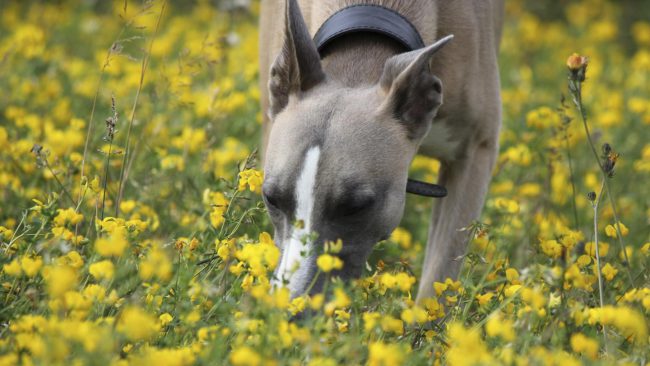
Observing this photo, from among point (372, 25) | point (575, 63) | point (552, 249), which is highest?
point (372, 25)

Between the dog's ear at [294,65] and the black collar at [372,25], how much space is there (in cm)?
23

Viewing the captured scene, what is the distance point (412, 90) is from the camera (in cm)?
334

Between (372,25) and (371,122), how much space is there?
46 cm

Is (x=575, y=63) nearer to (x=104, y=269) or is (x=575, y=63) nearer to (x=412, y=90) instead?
(x=412, y=90)

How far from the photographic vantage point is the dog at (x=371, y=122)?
10.2ft

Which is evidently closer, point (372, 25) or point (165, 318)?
point (165, 318)

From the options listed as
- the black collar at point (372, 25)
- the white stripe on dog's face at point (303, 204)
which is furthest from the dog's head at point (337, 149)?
the black collar at point (372, 25)

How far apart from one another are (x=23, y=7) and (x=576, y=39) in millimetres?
5000

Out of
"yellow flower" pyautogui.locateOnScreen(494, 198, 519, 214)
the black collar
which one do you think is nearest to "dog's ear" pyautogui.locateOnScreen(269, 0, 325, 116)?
the black collar

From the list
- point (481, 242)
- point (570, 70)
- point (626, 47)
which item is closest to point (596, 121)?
point (481, 242)

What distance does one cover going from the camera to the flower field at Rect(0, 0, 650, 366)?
2410 millimetres

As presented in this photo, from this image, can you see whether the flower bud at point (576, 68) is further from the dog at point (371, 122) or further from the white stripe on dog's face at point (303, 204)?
the white stripe on dog's face at point (303, 204)

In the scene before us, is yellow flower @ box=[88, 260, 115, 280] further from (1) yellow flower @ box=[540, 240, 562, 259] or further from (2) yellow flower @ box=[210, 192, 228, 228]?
(1) yellow flower @ box=[540, 240, 562, 259]

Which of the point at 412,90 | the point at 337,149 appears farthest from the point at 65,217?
the point at 412,90
